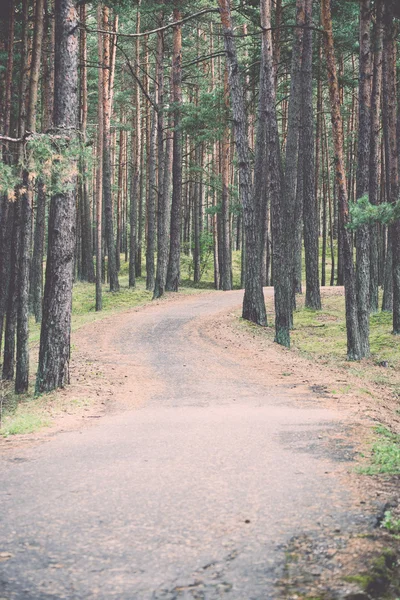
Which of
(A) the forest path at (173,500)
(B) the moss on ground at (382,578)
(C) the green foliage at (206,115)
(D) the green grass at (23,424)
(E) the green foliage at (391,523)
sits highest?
(C) the green foliage at (206,115)

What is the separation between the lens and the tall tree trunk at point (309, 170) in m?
22.5

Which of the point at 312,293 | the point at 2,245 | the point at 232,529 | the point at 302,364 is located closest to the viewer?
the point at 232,529

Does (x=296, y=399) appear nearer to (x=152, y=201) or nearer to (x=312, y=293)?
(x=312, y=293)

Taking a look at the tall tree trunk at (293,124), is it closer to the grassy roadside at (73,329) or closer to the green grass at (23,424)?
the grassy roadside at (73,329)

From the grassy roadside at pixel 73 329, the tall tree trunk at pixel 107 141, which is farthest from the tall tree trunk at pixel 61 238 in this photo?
the tall tree trunk at pixel 107 141

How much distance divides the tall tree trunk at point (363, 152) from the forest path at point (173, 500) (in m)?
7.44

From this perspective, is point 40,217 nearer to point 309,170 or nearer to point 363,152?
point 309,170

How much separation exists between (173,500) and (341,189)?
Answer: 41.3ft

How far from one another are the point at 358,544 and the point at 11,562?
2.61 meters

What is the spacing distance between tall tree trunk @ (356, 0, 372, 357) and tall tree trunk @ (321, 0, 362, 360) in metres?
0.44

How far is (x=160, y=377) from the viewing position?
13633mm

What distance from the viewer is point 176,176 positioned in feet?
99.0

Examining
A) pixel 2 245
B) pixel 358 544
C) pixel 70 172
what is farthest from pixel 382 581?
pixel 2 245

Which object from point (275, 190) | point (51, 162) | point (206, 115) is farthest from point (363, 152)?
point (206, 115)
